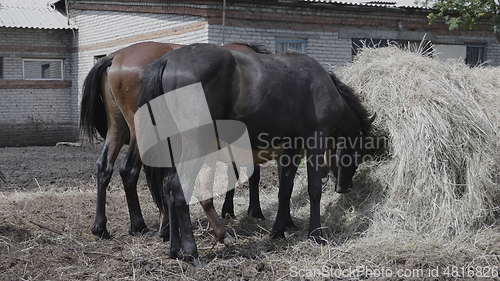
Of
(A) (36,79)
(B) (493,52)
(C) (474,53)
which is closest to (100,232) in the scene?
(C) (474,53)

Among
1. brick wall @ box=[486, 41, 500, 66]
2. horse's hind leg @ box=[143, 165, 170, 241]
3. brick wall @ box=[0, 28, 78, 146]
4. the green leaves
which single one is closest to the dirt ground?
horse's hind leg @ box=[143, 165, 170, 241]

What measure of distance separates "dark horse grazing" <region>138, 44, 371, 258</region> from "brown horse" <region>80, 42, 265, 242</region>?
63cm

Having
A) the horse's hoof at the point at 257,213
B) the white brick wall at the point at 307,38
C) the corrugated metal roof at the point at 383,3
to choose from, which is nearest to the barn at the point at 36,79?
the white brick wall at the point at 307,38

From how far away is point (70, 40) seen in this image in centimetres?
1742

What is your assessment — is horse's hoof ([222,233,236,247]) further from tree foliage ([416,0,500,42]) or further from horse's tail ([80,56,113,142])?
tree foliage ([416,0,500,42])

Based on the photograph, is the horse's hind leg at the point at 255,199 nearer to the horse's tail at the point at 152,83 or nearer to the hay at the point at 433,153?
the hay at the point at 433,153

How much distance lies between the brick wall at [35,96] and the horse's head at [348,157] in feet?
43.1

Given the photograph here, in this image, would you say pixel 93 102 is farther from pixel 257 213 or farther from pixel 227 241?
pixel 257 213

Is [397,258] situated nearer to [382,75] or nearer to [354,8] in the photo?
[382,75]

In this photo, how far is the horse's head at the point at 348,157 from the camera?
18.9ft

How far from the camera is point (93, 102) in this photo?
587 centimetres

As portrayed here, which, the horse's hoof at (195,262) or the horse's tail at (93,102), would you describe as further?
the horse's tail at (93,102)

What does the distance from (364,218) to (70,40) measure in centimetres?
1424

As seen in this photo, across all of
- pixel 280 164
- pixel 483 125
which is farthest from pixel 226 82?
pixel 483 125
